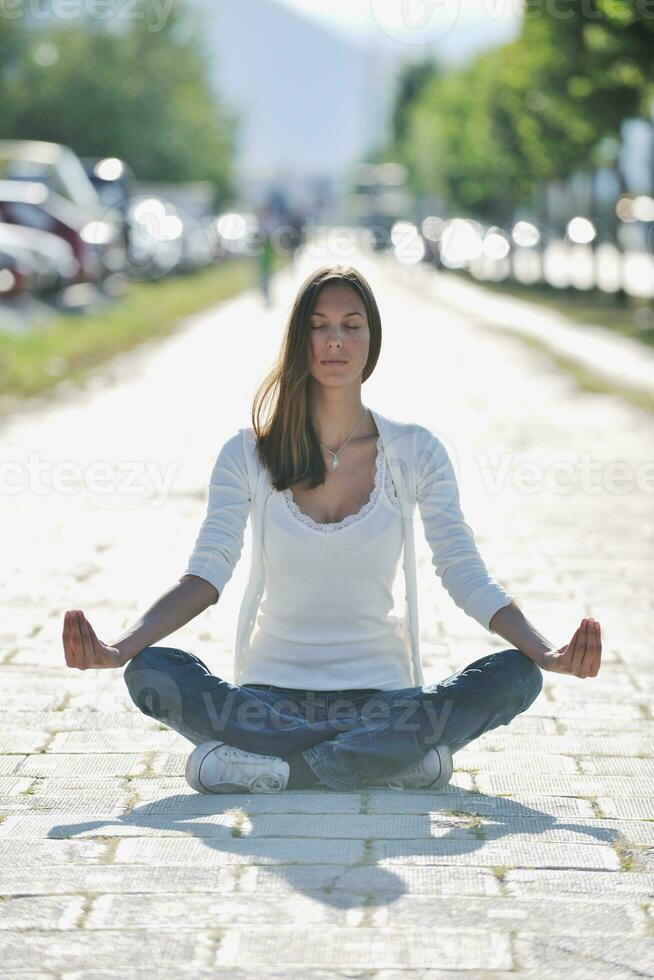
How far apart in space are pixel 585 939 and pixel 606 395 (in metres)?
14.4

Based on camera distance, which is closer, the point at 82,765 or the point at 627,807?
the point at 627,807

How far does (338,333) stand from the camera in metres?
4.71

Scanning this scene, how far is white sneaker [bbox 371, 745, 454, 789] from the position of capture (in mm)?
4609

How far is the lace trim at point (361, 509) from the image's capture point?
476cm

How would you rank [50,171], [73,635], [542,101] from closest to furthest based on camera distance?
[73,635] → [50,171] → [542,101]

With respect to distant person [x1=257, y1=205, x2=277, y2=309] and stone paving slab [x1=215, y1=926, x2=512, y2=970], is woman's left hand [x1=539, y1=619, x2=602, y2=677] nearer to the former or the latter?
stone paving slab [x1=215, y1=926, x2=512, y2=970]

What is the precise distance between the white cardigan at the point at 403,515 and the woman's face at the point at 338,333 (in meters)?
0.24

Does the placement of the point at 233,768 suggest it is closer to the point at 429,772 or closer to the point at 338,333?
the point at 429,772

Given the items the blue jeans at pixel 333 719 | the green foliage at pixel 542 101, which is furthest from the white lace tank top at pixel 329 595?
the green foliage at pixel 542 101

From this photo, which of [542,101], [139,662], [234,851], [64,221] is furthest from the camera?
[542,101]

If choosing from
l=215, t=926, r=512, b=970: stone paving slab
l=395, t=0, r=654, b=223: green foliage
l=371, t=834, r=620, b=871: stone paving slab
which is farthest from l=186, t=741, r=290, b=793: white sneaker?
l=395, t=0, r=654, b=223: green foliage

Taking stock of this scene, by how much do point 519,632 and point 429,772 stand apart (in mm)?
446

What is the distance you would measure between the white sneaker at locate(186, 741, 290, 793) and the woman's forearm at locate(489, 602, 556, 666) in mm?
674

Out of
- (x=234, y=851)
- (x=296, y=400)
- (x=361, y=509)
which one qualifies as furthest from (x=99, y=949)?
(x=296, y=400)
